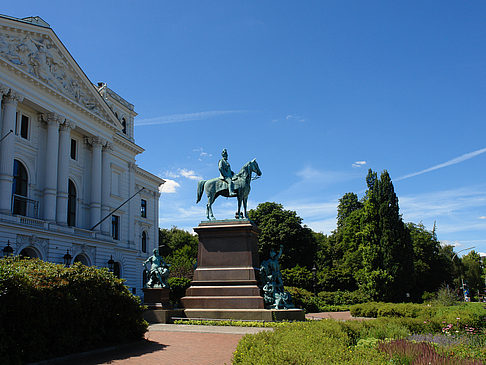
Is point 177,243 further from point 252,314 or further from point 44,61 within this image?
point 252,314

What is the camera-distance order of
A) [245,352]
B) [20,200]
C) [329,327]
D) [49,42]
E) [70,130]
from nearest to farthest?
[245,352] → [329,327] → [20,200] → [49,42] → [70,130]

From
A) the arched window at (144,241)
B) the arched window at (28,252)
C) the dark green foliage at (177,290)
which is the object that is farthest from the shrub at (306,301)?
the arched window at (144,241)

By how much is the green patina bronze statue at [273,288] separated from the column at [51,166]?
24341 millimetres

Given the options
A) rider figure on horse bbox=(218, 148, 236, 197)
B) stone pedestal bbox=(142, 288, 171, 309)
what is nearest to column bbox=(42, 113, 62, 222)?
stone pedestal bbox=(142, 288, 171, 309)

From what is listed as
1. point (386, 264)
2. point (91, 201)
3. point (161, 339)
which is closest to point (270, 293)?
point (161, 339)

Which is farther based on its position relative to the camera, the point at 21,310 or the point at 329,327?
the point at 329,327

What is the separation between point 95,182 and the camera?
144 ft

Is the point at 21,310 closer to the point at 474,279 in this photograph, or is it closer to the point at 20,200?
the point at 20,200

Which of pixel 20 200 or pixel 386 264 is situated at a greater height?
pixel 20 200

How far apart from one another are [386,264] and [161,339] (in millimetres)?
31089

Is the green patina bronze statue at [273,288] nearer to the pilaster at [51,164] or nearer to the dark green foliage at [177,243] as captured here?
the pilaster at [51,164]

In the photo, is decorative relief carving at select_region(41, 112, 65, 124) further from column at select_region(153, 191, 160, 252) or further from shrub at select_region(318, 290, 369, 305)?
shrub at select_region(318, 290, 369, 305)

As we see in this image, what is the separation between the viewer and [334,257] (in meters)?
64.4

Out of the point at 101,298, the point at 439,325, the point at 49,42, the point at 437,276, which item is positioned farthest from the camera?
the point at 437,276
